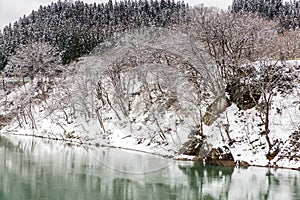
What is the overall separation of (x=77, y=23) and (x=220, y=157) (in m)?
49.1

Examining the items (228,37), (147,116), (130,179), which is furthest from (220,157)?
(147,116)

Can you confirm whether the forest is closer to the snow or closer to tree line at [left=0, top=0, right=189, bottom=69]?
the snow

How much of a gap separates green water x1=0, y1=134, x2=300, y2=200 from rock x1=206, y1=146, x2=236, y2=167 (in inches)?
33.0

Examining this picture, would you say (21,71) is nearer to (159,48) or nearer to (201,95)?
(159,48)

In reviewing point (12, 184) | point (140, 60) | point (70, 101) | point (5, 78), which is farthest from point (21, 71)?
point (12, 184)

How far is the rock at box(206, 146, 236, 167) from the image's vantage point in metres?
21.1

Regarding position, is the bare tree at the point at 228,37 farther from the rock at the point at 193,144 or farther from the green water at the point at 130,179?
the green water at the point at 130,179

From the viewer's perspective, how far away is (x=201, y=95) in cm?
2511

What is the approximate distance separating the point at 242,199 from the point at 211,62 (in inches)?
510

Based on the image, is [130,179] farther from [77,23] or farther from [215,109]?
[77,23]

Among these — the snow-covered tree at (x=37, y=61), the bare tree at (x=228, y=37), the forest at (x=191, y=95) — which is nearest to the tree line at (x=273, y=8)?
the forest at (x=191, y=95)

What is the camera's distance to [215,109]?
82.0ft

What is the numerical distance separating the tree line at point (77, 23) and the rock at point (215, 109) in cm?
2689

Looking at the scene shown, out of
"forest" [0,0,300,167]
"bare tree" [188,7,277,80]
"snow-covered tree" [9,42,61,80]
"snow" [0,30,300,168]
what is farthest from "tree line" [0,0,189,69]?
"bare tree" [188,7,277,80]
